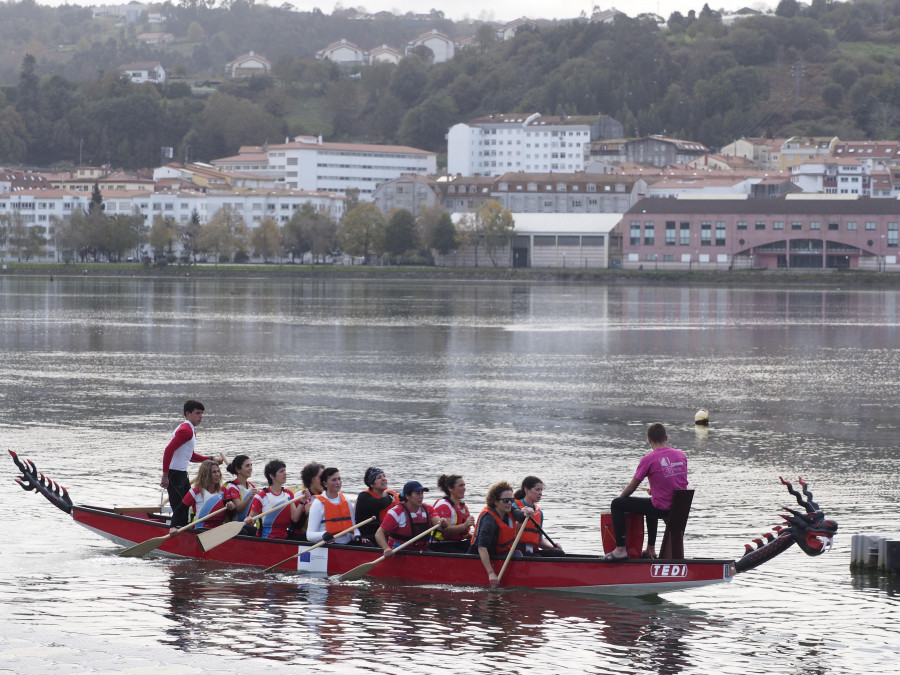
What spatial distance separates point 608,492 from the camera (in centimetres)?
2314

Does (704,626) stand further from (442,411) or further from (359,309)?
(359,309)

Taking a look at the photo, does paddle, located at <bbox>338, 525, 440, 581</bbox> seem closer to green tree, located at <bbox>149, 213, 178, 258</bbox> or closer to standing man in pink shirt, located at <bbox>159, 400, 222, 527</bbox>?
standing man in pink shirt, located at <bbox>159, 400, 222, 527</bbox>

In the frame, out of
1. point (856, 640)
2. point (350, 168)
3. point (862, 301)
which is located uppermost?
point (350, 168)

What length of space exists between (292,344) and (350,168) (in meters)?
141

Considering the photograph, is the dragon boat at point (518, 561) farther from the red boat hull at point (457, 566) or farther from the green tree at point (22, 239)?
the green tree at point (22, 239)

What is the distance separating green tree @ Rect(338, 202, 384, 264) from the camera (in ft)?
494

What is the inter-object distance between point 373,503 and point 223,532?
2.07 m

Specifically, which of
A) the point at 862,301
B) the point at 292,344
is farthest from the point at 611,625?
the point at 862,301

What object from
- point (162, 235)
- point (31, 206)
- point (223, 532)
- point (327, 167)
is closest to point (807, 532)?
point (223, 532)

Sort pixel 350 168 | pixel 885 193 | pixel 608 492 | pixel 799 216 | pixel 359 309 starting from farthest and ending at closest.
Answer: pixel 350 168 → pixel 885 193 → pixel 799 216 → pixel 359 309 → pixel 608 492

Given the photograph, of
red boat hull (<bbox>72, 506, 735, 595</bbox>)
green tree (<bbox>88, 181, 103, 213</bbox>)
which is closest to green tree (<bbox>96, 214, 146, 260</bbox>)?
green tree (<bbox>88, 181, 103, 213</bbox>)

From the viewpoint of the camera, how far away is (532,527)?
16094mm

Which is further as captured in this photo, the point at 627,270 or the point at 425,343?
the point at 627,270

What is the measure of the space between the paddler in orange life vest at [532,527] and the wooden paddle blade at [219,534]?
3.77 meters
